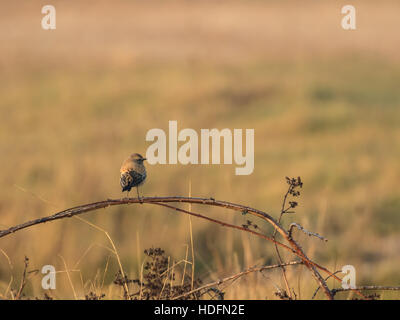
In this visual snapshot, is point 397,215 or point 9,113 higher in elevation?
point 9,113

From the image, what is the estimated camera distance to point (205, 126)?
15.0 metres

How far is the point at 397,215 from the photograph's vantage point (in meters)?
9.57

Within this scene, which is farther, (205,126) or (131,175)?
(205,126)

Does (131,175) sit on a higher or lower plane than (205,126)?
lower

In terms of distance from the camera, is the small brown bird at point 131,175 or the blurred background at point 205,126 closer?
the small brown bird at point 131,175

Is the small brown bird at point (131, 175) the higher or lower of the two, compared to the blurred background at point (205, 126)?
lower

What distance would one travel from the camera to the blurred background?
761cm

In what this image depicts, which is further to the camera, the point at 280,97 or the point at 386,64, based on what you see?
the point at 386,64

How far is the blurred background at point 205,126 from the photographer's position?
7.61 m

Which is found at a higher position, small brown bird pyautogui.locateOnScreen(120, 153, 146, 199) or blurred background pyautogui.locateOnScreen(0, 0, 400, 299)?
blurred background pyautogui.locateOnScreen(0, 0, 400, 299)

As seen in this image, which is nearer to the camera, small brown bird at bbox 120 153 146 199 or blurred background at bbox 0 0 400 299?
small brown bird at bbox 120 153 146 199

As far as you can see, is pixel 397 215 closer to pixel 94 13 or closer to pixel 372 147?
pixel 372 147

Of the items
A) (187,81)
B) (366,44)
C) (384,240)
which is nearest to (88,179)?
(384,240)

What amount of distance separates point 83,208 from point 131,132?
1231cm
